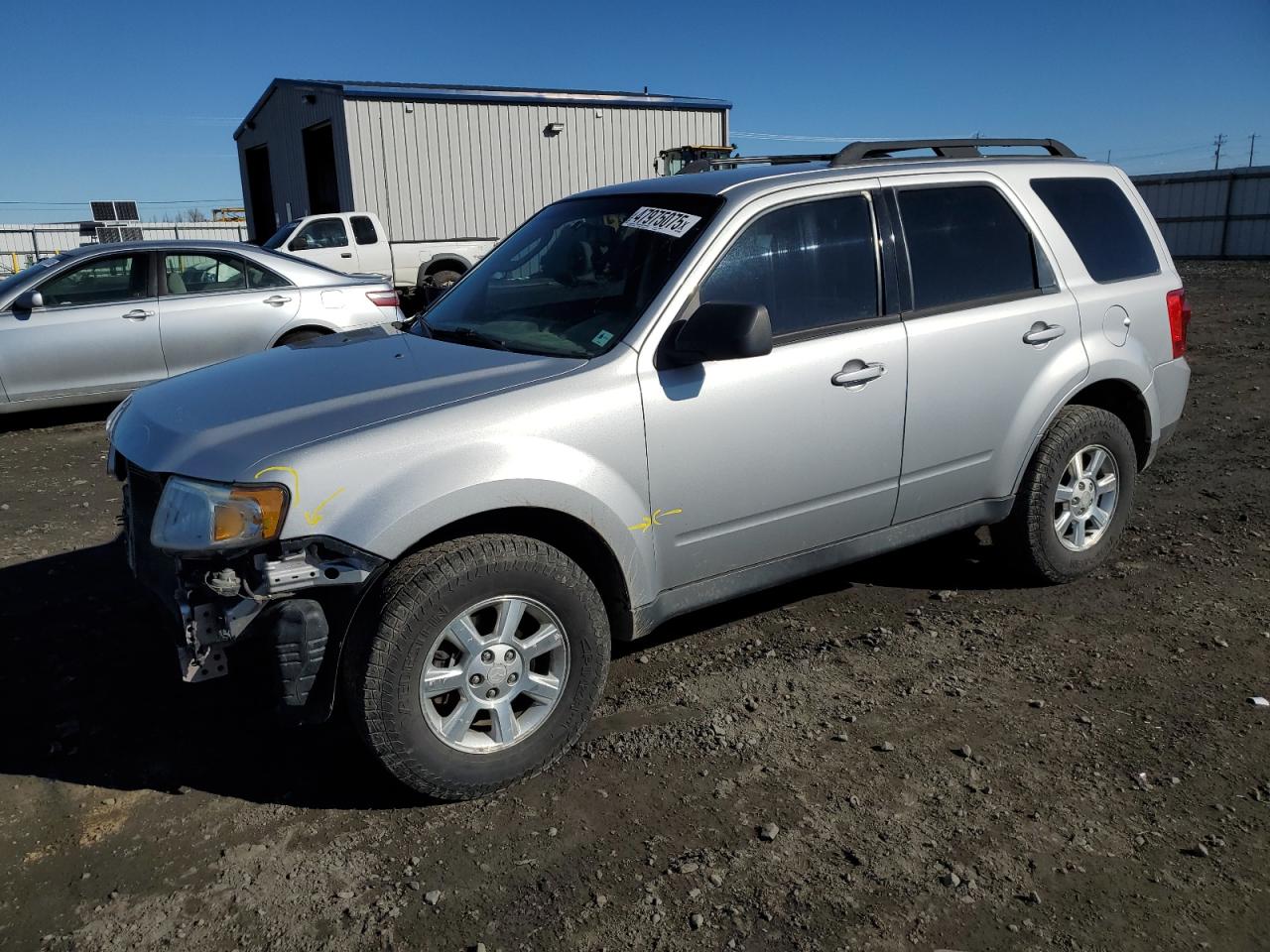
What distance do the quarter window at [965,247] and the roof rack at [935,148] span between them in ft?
0.91

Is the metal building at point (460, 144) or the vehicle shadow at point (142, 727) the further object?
the metal building at point (460, 144)

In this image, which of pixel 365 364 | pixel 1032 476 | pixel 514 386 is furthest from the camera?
pixel 1032 476

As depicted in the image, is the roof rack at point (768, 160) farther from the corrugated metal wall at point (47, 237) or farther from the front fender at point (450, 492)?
the corrugated metal wall at point (47, 237)

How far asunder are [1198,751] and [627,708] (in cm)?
194

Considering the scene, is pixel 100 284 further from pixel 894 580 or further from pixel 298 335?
pixel 894 580

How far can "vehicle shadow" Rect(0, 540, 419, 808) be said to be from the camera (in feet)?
10.8

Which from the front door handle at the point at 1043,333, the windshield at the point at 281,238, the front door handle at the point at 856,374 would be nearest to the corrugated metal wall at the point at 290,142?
the windshield at the point at 281,238

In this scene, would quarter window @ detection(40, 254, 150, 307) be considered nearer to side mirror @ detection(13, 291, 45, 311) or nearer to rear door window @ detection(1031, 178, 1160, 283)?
side mirror @ detection(13, 291, 45, 311)

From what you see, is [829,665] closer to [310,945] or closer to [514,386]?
[514,386]

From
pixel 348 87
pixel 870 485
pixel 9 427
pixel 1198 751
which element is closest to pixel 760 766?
pixel 870 485

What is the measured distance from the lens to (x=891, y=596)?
186 inches

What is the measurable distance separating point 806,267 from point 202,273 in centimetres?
668

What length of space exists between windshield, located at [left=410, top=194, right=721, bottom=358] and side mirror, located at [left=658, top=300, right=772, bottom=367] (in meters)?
0.25

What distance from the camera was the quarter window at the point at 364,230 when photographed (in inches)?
668
